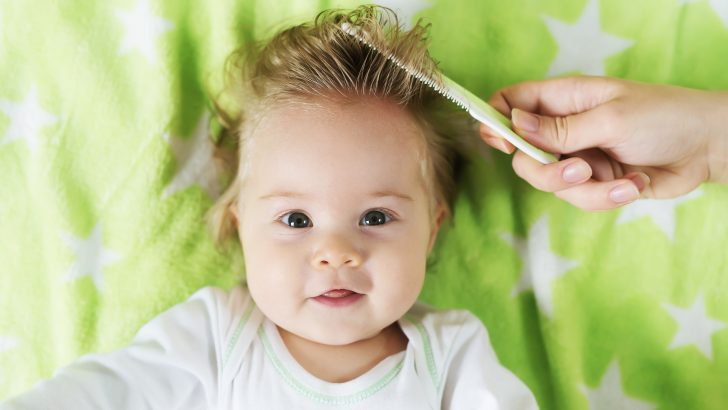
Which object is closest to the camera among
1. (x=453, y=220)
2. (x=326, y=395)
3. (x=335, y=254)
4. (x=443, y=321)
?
(x=335, y=254)

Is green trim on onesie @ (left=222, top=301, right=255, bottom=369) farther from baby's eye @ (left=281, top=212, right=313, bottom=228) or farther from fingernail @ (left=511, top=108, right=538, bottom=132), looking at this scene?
fingernail @ (left=511, top=108, right=538, bottom=132)

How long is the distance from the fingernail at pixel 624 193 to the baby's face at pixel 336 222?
0.31m

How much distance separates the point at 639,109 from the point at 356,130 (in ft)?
1.51

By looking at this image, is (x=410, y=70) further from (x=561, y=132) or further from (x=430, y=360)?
(x=430, y=360)

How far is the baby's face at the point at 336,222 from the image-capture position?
1.21 metres

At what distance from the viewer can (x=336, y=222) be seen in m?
1.21

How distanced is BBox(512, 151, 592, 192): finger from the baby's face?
197 millimetres

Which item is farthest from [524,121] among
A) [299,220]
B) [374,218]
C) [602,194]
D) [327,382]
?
[327,382]

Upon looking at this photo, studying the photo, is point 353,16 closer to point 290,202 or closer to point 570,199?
point 290,202

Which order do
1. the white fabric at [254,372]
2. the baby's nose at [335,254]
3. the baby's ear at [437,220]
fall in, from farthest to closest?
the baby's ear at [437,220] < the white fabric at [254,372] < the baby's nose at [335,254]

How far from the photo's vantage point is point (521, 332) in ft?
4.97

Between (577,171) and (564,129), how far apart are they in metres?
0.08

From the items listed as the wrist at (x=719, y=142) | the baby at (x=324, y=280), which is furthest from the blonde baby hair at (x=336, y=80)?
the wrist at (x=719, y=142)

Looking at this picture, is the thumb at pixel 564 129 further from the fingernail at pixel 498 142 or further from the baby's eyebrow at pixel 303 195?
the baby's eyebrow at pixel 303 195
